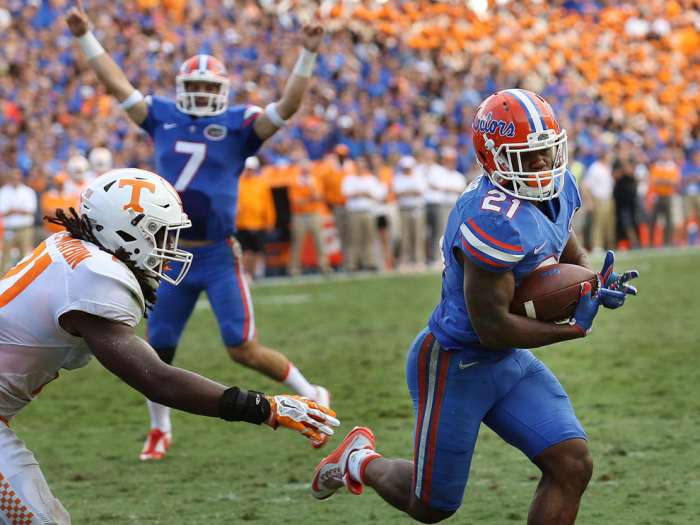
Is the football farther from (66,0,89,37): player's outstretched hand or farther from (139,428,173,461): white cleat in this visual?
(66,0,89,37): player's outstretched hand

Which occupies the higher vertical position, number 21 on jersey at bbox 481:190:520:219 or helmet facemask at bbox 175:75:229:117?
number 21 on jersey at bbox 481:190:520:219

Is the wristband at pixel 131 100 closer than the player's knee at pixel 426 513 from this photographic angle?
No

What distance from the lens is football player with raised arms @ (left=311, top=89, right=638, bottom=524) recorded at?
149 inches

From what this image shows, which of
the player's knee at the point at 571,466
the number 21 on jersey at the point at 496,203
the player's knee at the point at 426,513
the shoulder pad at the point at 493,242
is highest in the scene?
the number 21 on jersey at the point at 496,203

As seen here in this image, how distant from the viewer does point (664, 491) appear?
207 inches

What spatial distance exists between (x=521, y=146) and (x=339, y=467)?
149 cm

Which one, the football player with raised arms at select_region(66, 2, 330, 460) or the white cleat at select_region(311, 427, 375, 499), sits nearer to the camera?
the white cleat at select_region(311, 427, 375, 499)

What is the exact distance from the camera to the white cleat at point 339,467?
4617 millimetres

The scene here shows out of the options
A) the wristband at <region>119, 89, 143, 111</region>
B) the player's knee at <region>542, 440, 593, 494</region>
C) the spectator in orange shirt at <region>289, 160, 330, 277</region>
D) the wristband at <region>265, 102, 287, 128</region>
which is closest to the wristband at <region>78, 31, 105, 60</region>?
the wristband at <region>119, 89, 143, 111</region>

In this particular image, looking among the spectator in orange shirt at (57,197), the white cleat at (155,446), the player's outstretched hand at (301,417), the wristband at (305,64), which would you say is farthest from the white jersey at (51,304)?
the spectator in orange shirt at (57,197)

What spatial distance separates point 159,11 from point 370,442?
1705 centimetres

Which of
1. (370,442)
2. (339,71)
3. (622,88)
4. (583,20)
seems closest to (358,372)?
(370,442)

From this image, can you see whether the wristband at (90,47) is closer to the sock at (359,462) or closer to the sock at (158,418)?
the sock at (158,418)

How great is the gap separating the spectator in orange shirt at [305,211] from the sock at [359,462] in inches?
481
